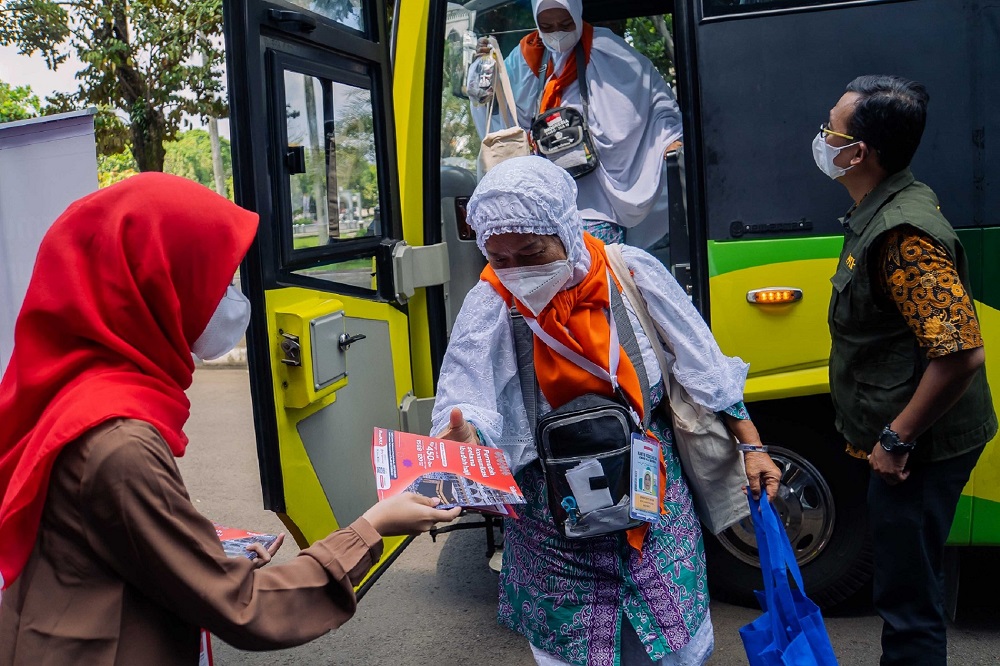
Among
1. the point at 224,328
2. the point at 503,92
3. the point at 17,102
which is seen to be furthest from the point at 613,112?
the point at 17,102

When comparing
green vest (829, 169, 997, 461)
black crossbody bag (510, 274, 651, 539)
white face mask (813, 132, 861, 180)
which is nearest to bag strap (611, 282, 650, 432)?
black crossbody bag (510, 274, 651, 539)

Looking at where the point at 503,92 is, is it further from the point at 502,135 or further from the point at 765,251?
the point at 765,251

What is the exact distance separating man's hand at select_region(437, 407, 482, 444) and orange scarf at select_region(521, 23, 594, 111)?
7.23 ft

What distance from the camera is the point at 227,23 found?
2.53 metres

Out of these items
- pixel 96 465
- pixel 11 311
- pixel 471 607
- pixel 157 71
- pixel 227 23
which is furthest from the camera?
pixel 157 71

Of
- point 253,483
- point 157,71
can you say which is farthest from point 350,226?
point 157,71

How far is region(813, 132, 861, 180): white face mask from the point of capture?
262 cm

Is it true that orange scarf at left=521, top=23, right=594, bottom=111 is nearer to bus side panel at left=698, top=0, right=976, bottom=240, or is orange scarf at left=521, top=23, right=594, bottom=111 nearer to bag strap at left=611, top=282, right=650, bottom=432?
bus side panel at left=698, top=0, right=976, bottom=240

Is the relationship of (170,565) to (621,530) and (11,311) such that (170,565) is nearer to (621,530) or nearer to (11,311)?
(621,530)

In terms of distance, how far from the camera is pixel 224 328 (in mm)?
1714

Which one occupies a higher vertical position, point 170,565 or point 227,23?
point 227,23

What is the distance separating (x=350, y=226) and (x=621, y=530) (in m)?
1.65

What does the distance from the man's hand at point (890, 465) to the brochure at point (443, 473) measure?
1.06m

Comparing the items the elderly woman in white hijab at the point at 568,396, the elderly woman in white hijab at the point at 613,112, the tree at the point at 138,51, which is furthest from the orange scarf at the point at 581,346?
the tree at the point at 138,51
